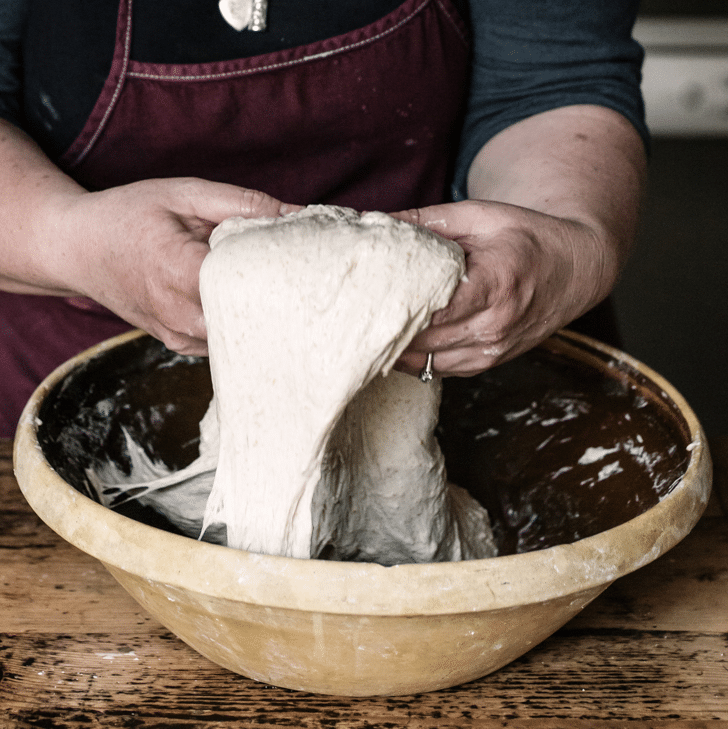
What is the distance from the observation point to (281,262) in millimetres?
458

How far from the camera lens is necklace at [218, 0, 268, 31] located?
730 mm

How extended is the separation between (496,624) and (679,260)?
2.65 meters

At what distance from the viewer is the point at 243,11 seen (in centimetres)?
73

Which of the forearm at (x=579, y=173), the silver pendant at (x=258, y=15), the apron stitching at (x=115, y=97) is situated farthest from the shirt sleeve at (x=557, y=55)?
the apron stitching at (x=115, y=97)

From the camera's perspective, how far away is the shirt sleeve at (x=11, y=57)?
0.76m

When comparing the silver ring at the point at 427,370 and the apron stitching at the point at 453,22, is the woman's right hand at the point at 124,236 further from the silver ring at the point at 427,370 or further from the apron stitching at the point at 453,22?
the apron stitching at the point at 453,22

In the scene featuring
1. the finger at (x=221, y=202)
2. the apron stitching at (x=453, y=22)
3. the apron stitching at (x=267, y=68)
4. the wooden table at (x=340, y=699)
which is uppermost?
the apron stitching at (x=453, y=22)

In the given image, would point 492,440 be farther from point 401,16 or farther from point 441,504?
point 401,16

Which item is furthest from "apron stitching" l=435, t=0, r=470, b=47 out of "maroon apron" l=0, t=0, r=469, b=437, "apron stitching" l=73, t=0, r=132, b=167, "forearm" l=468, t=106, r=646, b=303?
"apron stitching" l=73, t=0, r=132, b=167

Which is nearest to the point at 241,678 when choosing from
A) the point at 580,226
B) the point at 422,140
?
the point at 580,226

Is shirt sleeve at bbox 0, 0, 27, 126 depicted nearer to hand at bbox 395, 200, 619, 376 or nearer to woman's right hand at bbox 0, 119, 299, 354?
woman's right hand at bbox 0, 119, 299, 354

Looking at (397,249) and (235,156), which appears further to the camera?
(235,156)

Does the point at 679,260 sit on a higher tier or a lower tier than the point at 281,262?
lower

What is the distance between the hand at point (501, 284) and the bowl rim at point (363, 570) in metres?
0.16
